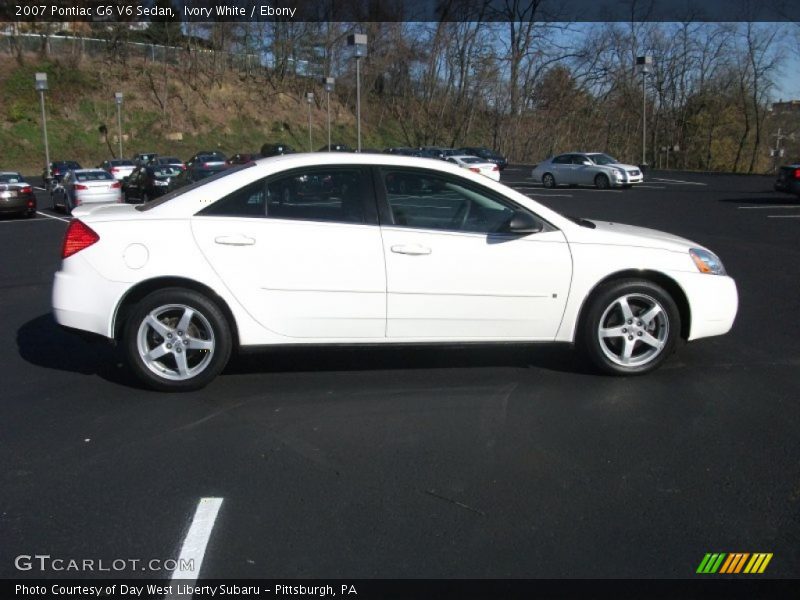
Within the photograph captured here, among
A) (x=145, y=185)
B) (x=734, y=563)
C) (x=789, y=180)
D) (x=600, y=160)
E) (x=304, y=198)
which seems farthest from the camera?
(x=600, y=160)

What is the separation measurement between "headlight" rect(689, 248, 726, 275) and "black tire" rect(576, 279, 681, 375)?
0.35 m

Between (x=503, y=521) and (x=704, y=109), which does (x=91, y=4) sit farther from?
A: (x=503, y=521)

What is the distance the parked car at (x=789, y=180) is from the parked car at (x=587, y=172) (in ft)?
28.8

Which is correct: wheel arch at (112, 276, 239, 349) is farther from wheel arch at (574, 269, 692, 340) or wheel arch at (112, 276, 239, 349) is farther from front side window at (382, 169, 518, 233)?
wheel arch at (574, 269, 692, 340)

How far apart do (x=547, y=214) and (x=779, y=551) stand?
2.91m

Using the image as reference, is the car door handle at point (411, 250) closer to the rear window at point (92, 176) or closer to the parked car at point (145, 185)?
the rear window at point (92, 176)

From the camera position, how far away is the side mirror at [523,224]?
5570 mm

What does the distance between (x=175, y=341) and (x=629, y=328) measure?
3.20m

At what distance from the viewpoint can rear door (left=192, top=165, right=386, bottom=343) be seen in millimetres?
5496

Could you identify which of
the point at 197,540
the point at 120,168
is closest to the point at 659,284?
the point at 197,540

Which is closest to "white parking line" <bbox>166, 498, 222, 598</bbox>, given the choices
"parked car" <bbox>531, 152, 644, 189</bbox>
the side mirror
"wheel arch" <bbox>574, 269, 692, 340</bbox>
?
the side mirror

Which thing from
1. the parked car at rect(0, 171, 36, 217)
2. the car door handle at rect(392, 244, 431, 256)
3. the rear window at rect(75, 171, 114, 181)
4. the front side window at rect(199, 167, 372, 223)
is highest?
the front side window at rect(199, 167, 372, 223)

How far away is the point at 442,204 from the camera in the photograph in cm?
579

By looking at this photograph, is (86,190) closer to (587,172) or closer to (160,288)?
(160,288)
